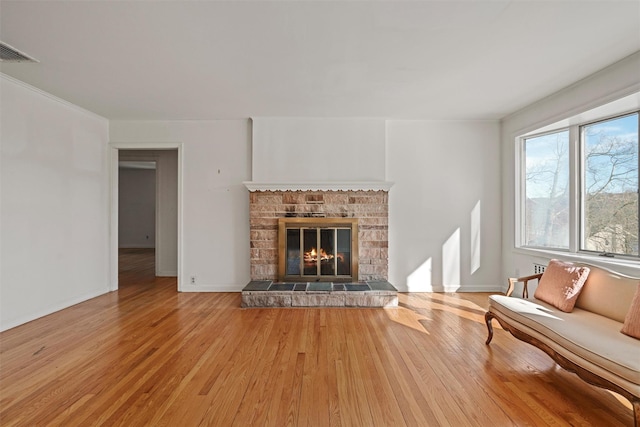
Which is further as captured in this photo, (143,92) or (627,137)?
(143,92)

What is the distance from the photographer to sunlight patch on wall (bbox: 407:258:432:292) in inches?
182

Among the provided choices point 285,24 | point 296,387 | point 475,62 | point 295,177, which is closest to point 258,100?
point 295,177

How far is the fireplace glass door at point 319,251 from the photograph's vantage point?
450 centimetres

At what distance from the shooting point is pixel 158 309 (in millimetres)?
3828

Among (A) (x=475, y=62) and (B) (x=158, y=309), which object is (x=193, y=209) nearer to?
(B) (x=158, y=309)

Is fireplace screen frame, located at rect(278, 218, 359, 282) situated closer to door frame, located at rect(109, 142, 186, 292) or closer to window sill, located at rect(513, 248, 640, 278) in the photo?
door frame, located at rect(109, 142, 186, 292)

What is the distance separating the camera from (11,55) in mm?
2662

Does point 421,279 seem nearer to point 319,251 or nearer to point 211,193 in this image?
point 319,251

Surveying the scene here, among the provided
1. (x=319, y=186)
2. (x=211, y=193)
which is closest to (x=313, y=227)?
(x=319, y=186)

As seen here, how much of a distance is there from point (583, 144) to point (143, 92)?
5.18 metres

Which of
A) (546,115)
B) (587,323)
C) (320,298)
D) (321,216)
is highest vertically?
(546,115)

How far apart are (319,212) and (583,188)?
3.25 m

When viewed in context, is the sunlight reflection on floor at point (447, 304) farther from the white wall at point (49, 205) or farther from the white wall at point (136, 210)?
the white wall at point (136, 210)

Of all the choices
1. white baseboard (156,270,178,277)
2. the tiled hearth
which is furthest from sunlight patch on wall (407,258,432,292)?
white baseboard (156,270,178,277)
